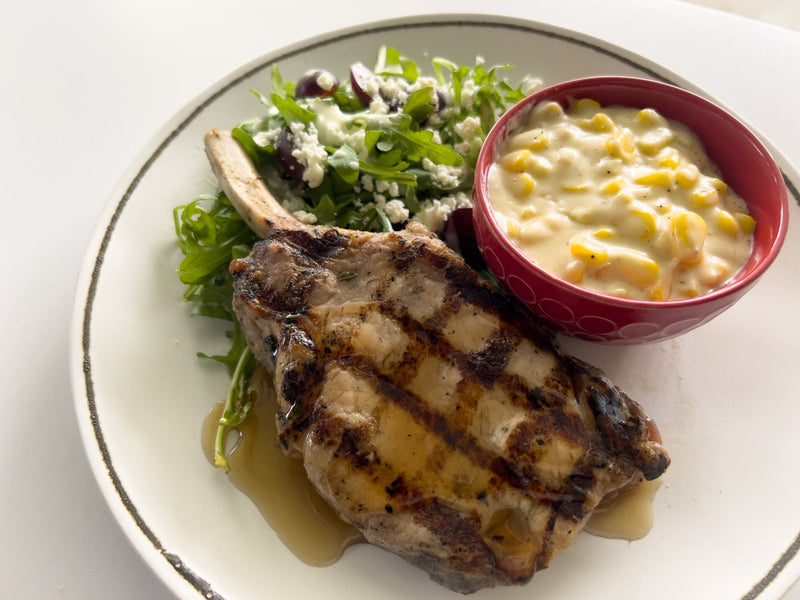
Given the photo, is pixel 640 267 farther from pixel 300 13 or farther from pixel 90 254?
pixel 300 13

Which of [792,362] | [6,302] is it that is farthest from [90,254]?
[792,362]

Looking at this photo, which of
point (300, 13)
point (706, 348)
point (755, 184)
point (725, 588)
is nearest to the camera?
point (725, 588)

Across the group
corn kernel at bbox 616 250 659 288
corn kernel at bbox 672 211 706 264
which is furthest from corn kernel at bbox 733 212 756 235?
corn kernel at bbox 616 250 659 288

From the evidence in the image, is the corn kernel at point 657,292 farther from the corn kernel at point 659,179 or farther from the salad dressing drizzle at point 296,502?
the salad dressing drizzle at point 296,502

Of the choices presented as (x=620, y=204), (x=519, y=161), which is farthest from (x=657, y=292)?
(x=519, y=161)

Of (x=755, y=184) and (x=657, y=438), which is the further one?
(x=755, y=184)

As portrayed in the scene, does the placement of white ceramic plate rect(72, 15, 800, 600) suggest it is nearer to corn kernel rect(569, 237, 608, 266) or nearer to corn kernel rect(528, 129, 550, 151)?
corn kernel rect(569, 237, 608, 266)

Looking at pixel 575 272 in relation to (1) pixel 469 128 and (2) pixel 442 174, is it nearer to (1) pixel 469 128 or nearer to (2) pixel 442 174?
(2) pixel 442 174
